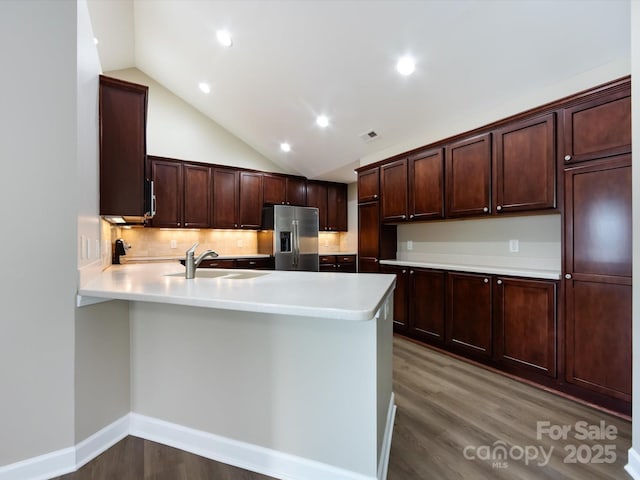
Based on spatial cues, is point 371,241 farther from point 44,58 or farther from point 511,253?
point 44,58

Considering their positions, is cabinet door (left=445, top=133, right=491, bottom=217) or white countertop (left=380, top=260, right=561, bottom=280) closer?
white countertop (left=380, top=260, right=561, bottom=280)

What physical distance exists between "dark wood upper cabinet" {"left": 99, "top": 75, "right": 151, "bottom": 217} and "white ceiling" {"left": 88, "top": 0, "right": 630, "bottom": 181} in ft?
4.59

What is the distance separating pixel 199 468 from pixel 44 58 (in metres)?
2.16

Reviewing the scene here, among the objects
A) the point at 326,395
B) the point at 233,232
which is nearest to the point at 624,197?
the point at 326,395

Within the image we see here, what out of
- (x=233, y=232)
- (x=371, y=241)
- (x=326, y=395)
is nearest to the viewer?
(x=326, y=395)

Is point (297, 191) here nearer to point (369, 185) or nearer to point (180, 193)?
point (369, 185)

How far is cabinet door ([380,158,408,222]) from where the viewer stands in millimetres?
3734

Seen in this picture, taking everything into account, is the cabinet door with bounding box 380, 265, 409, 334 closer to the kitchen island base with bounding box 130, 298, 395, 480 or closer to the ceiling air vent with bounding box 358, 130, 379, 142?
the ceiling air vent with bounding box 358, 130, 379, 142

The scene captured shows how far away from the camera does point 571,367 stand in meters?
2.25

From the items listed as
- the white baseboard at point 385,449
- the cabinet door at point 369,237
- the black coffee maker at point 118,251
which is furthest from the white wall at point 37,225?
the cabinet door at point 369,237

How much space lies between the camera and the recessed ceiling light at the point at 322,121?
13.3 feet

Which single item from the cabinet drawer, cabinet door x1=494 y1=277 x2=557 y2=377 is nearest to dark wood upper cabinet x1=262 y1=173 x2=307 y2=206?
the cabinet drawer

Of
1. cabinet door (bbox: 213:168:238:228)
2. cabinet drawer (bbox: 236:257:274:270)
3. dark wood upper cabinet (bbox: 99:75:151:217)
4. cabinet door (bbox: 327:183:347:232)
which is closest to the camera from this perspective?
dark wood upper cabinet (bbox: 99:75:151:217)

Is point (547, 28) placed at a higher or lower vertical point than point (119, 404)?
higher
